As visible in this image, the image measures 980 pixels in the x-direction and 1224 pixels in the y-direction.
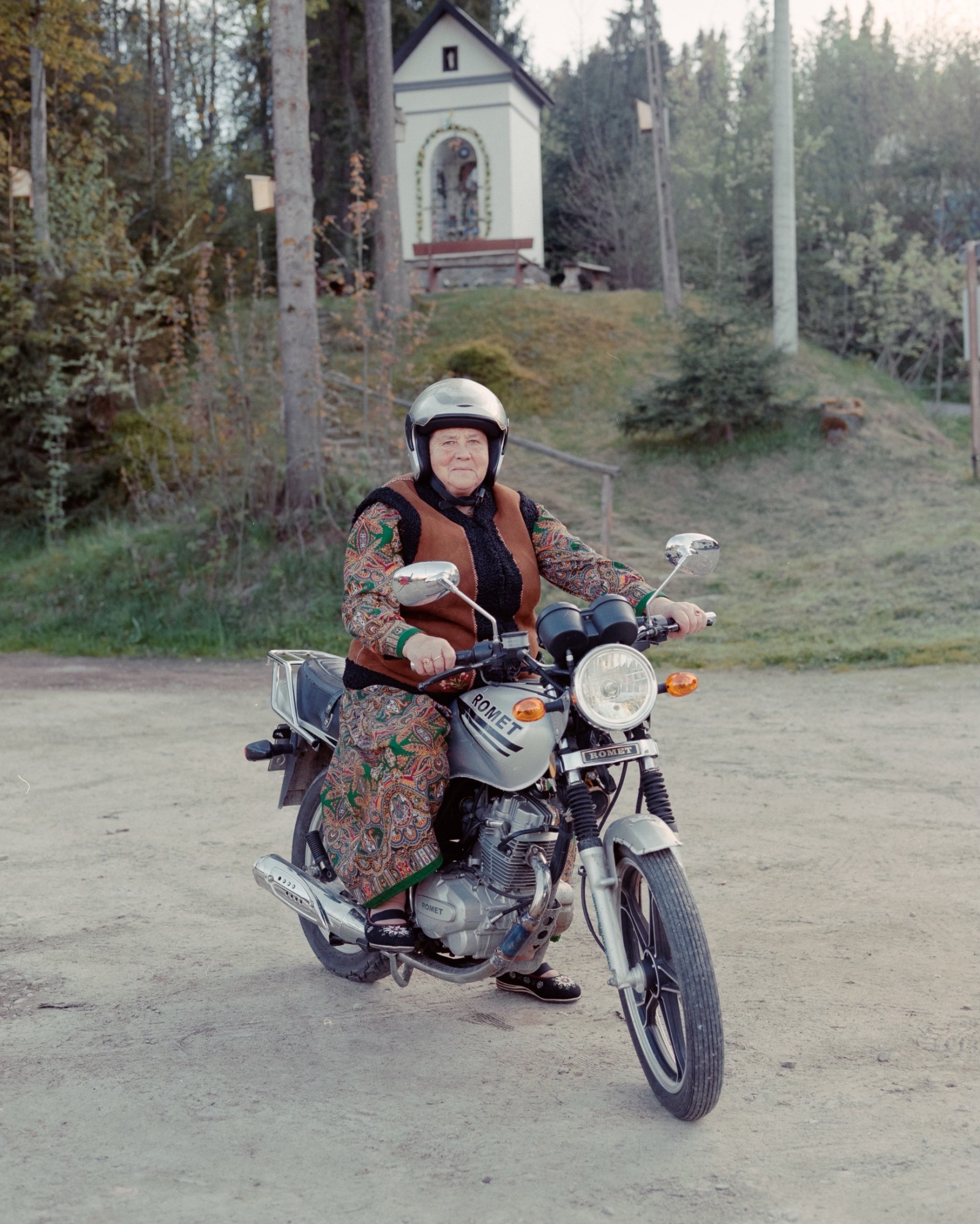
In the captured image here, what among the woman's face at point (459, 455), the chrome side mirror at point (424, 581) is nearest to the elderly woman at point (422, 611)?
Answer: the woman's face at point (459, 455)

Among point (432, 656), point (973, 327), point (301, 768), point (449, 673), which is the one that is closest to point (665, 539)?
point (973, 327)

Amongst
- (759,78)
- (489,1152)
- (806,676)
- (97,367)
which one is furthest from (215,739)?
(759,78)

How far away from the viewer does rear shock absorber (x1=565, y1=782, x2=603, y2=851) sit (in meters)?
3.53

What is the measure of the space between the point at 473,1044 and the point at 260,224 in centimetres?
2507

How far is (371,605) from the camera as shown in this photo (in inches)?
154

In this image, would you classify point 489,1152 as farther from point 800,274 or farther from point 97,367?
point 800,274

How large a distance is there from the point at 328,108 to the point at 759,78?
14885 millimetres

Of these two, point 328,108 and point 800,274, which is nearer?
point 800,274

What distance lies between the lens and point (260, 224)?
2708 centimetres

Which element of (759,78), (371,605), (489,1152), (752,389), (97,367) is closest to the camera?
(489,1152)

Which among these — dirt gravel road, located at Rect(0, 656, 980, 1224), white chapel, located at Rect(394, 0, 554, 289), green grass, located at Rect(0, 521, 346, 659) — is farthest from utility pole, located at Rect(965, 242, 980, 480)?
white chapel, located at Rect(394, 0, 554, 289)

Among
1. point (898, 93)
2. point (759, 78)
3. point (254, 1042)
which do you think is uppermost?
point (759, 78)

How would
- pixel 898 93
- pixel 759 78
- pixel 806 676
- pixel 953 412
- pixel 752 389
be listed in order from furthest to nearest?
pixel 759 78, pixel 898 93, pixel 953 412, pixel 752 389, pixel 806 676

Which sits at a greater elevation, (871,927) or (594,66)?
(594,66)
